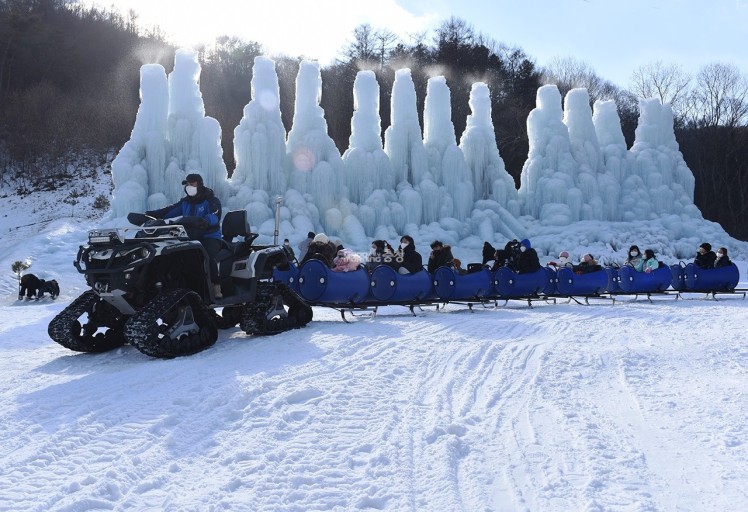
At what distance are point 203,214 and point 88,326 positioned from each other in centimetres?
148

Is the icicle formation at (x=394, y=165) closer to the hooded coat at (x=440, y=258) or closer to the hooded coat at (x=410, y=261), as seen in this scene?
the hooded coat at (x=440, y=258)

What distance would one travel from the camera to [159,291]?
231 inches

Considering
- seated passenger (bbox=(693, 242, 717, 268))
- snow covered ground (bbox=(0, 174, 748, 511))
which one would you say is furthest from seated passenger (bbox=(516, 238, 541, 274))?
snow covered ground (bbox=(0, 174, 748, 511))

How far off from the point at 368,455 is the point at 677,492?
1374 millimetres

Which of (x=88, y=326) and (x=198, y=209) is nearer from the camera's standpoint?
(x=88, y=326)

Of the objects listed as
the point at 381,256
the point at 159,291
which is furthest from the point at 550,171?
the point at 159,291

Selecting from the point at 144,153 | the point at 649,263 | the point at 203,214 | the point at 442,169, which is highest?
the point at 442,169

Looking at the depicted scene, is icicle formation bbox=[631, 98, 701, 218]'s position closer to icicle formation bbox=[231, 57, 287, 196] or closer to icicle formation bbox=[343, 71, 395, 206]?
icicle formation bbox=[343, 71, 395, 206]

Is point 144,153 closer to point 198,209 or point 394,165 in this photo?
point 394,165

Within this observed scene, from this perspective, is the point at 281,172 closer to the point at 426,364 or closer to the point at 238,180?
the point at 238,180

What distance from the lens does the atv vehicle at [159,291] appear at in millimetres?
5398

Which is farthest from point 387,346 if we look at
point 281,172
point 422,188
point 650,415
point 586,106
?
point 586,106

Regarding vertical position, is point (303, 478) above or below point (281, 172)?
below

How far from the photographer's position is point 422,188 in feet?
80.7
